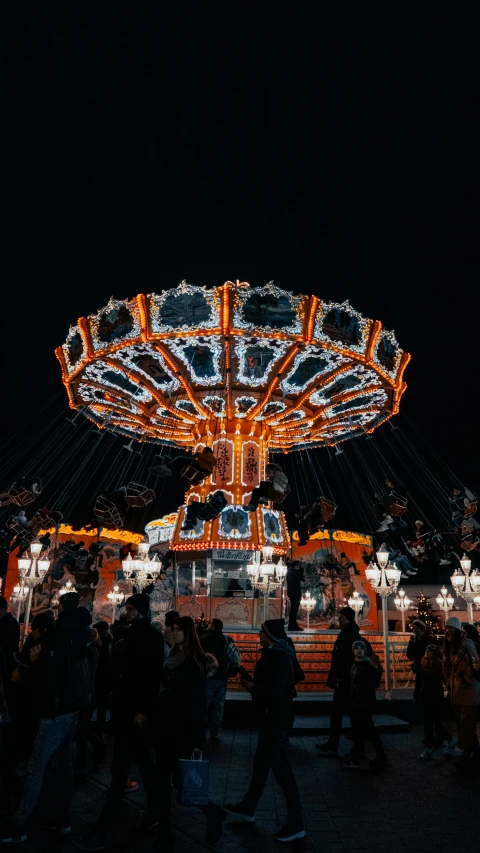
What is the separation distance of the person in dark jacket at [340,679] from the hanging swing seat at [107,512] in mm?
9959

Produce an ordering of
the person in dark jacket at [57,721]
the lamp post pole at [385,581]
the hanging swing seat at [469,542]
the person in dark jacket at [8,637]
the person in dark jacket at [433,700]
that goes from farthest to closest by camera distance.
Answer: the hanging swing seat at [469,542], the lamp post pole at [385,581], the person in dark jacket at [433,700], the person in dark jacket at [8,637], the person in dark jacket at [57,721]

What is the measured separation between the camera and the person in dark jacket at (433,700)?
8.06m

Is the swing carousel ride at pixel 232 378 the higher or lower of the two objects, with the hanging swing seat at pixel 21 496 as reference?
higher

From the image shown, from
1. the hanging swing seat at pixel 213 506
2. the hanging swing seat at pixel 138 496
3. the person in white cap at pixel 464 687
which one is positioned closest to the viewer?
the person in white cap at pixel 464 687

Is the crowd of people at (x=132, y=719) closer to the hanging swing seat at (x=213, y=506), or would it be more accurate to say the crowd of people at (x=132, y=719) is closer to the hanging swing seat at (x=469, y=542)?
A: the hanging swing seat at (x=213, y=506)

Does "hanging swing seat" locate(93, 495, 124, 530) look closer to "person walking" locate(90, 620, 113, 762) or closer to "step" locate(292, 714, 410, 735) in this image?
"step" locate(292, 714, 410, 735)

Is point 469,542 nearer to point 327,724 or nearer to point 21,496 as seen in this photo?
point 327,724

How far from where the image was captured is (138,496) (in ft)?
56.7

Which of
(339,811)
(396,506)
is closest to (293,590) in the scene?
(396,506)

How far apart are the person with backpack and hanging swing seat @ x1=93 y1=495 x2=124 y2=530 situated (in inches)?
343

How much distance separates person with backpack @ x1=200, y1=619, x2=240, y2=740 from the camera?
8602mm

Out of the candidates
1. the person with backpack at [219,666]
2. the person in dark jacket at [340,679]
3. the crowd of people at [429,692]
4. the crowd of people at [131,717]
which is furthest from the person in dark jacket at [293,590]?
the crowd of people at [131,717]

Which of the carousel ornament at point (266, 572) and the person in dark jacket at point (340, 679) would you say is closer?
the person in dark jacket at point (340, 679)

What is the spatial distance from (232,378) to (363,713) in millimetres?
12701
